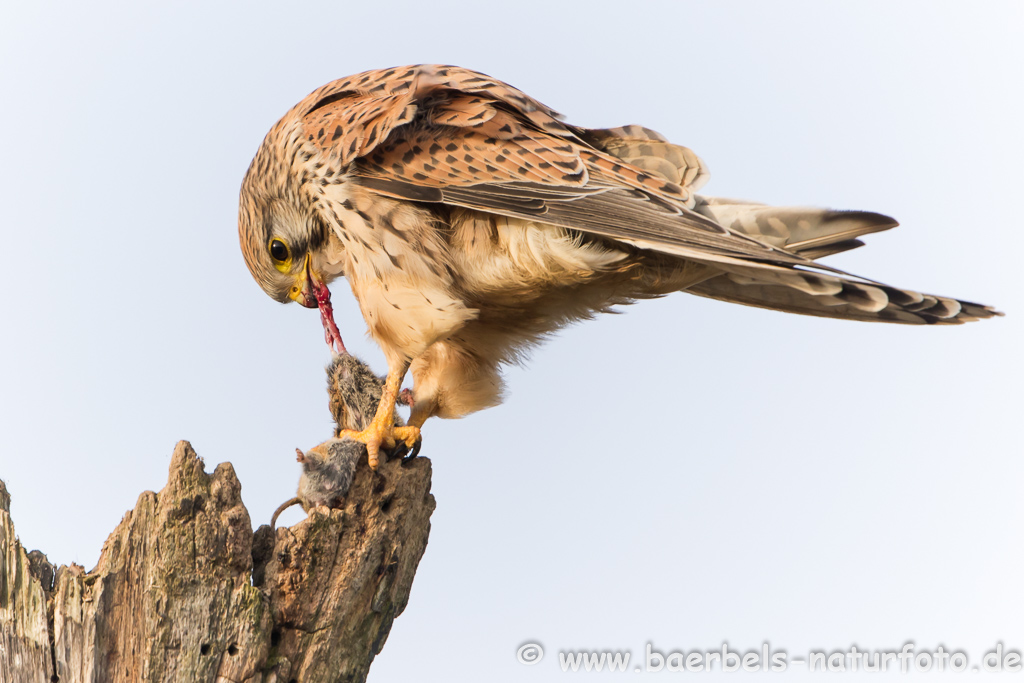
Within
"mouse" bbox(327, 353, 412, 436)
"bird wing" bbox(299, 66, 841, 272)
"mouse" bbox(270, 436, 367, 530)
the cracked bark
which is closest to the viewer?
the cracked bark

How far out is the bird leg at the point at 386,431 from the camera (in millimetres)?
3289

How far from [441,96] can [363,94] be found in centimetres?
35

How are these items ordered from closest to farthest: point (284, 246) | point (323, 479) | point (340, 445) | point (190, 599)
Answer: point (190, 599) < point (323, 479) < point (340, 445) < point (284, 246)

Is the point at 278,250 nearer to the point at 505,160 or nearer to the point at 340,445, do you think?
the point at 340,445

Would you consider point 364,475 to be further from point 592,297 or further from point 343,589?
point 592,297

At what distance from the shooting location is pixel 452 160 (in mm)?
3225

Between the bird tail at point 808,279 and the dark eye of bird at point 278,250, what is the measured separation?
1672 millimetres

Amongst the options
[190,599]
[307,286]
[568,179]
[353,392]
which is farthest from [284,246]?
[190,599]

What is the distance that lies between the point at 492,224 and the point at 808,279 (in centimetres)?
111

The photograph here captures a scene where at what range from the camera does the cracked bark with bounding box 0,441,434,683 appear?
272 centimetres

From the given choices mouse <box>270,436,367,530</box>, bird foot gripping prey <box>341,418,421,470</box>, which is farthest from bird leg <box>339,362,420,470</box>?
mouse <box>270,436,367,530</box>

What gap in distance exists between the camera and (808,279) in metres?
2.82

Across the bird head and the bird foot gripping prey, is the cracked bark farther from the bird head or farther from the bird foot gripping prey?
the bird head

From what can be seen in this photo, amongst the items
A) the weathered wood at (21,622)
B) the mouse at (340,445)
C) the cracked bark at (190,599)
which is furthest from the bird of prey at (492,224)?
the weathered wood at (21,622)
